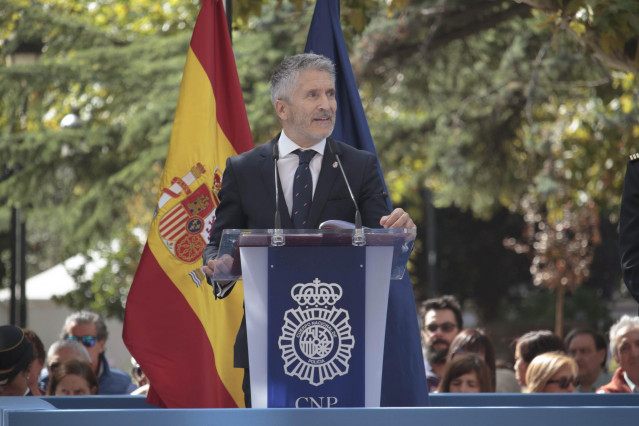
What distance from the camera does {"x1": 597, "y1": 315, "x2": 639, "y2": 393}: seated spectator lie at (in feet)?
21.1

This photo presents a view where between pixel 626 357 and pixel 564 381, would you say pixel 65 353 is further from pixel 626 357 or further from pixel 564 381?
pixel 626 357

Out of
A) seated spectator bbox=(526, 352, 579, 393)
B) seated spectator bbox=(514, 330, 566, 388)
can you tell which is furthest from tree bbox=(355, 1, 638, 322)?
seated spectator bbox=(526, 352, 579, 393)

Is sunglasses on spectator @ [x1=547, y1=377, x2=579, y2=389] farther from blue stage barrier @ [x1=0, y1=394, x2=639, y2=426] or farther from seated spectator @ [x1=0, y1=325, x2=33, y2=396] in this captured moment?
blue stage barrier @ [x1=0, y1=394, x2=639, y2=426]

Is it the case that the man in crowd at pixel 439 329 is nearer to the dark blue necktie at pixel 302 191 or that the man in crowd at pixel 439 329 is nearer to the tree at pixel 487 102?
the tree at pixel 487 102

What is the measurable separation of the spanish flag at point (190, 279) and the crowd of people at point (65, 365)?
2.13 feet

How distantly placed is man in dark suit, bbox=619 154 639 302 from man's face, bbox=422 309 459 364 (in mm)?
4033

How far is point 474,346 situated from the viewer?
6.88m

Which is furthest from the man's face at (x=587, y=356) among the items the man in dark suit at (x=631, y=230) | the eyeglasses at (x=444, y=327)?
the man in dark suit at (x=631, y=230)

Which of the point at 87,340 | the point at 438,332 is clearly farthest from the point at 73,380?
the point at 438,332

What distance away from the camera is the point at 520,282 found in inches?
1216

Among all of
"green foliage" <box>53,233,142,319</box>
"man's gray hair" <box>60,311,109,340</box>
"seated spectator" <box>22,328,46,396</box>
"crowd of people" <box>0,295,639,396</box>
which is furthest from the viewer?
"green foliage" <box>53,233,142,319</box>

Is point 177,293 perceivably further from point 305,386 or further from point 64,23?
point 64,23

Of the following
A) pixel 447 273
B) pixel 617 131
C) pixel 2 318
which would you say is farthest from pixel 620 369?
pixel 447 273

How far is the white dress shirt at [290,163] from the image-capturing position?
3592 millimetres
